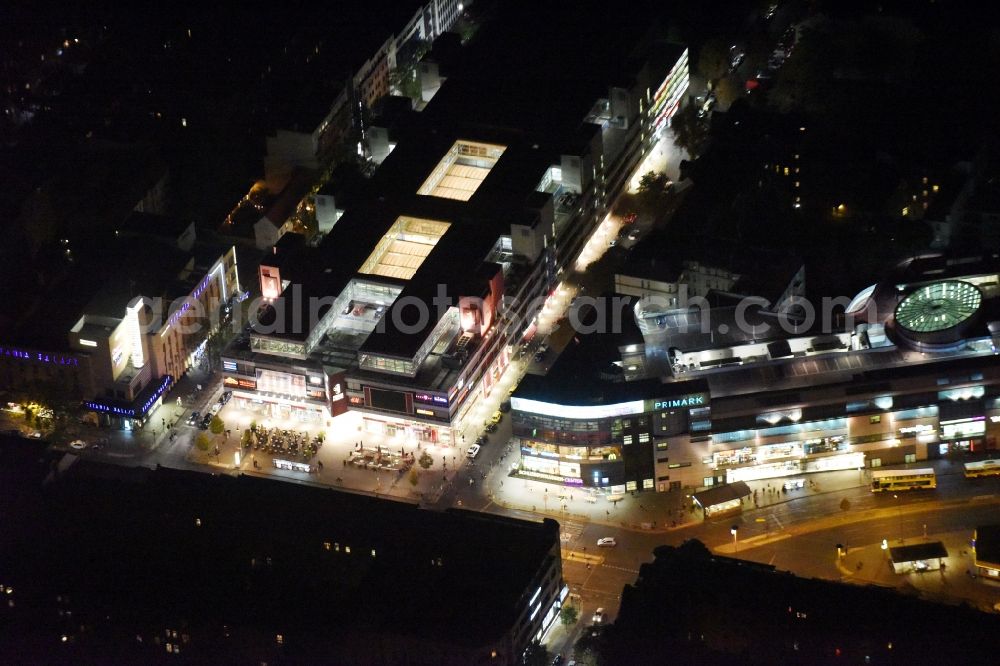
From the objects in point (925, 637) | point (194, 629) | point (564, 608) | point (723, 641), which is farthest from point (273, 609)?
point (925, 637)

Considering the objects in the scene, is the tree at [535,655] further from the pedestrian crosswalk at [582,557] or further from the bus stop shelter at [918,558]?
the bus stop shelter at [918,558]

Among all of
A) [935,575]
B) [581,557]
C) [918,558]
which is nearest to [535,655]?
[581,557]

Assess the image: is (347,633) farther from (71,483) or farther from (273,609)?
(71,483)

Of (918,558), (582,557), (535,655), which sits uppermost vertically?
(582,557)

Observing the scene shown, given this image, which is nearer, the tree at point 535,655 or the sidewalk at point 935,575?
the tree at point 535,655

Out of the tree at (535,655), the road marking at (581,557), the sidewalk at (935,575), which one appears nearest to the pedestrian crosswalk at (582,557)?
the road marking at (581,557)

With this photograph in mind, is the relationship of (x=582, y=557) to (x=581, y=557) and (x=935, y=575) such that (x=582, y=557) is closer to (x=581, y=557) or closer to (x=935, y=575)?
(x=581, y=557)

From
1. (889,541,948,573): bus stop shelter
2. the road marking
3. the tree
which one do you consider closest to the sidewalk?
(889,541,948,573): bus stop shelter

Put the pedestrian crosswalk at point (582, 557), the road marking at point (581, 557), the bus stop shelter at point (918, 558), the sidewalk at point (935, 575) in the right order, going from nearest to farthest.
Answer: the sidewalk at point (935, 575), the bus stop shelter at point (918, 558), the pedestrian crosswalk at point (582, 557), the road marking at point (581, 557)
